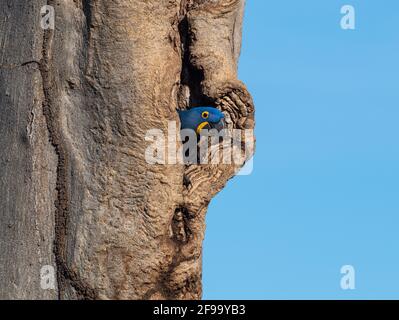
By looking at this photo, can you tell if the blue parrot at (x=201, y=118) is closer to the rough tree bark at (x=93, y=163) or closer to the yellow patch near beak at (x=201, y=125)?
the yellow patch near beak at (x=201, y=125)

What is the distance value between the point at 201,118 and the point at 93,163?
91cm

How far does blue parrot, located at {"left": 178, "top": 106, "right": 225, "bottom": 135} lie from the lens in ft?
23.7

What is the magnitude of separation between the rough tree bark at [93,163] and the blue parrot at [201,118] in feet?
1.09

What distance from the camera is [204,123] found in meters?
7.21

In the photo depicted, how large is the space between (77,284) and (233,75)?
1.83 m

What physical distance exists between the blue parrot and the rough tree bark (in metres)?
0.33

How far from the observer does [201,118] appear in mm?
7285

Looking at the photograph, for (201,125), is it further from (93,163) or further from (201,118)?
(93,163)

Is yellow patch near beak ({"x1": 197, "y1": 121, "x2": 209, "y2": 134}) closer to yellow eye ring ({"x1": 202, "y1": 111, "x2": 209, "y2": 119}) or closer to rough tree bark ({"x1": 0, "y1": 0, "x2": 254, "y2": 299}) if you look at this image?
yellow eye ring ({"x1": 202, "y1": 111, "x2": 209, "y2": 119})

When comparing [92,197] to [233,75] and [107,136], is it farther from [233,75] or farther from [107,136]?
[233,75]

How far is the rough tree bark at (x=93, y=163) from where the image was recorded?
6.69m

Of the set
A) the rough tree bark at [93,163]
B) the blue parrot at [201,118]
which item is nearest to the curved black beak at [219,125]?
the blue parrot at [201,118]
